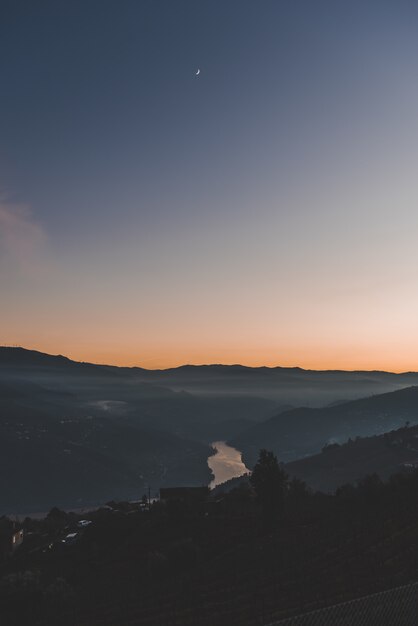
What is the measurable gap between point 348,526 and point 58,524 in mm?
79643

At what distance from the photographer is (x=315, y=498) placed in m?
124

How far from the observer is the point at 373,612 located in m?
19.5

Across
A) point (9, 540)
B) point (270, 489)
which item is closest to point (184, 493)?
point (9, 540)

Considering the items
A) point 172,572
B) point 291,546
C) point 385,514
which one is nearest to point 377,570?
point 291,546

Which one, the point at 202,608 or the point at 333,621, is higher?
the point at 333,621

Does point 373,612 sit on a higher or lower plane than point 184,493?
higher

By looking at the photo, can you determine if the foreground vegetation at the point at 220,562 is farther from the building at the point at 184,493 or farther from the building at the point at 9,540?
the building at the point at 184,493

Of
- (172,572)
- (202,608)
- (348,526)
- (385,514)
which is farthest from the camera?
(385,514)

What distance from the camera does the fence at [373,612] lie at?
60.0ft

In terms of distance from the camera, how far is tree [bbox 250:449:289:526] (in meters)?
84.1

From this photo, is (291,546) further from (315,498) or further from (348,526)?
(315,498)

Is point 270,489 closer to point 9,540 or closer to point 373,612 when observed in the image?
point 9,540

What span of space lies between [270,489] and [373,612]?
68346 mm

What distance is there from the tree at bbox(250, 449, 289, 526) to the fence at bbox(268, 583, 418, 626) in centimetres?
6514
